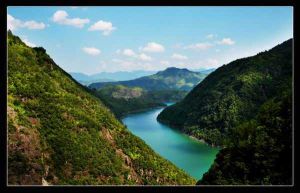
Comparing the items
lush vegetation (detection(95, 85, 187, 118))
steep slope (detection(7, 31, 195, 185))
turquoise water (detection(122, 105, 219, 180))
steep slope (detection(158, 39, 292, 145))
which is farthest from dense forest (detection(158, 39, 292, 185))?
lush vegetation (detection(95, 85, 187, 118))

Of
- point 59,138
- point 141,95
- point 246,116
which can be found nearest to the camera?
point 59,138

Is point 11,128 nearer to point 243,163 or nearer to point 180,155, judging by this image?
point 243,163

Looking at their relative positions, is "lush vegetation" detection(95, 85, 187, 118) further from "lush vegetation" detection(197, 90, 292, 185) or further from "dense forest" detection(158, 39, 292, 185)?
"lush vegetation" detection(197, 90, 292, 185)

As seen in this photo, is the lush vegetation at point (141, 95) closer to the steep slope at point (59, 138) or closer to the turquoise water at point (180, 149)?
the turquoise water at point (180, 149)

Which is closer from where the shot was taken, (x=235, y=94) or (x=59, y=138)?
(x=59, y=138)

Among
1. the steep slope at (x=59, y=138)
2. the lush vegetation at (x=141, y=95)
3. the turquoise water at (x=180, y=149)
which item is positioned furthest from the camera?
the lush vegetation at (x=141, y=95)

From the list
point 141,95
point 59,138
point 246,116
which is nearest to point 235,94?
point 246,116

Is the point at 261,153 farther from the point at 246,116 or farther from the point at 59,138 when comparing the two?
the point at 246,116

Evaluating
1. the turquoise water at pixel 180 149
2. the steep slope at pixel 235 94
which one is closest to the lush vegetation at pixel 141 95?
the steep slope at pixel 235 94
